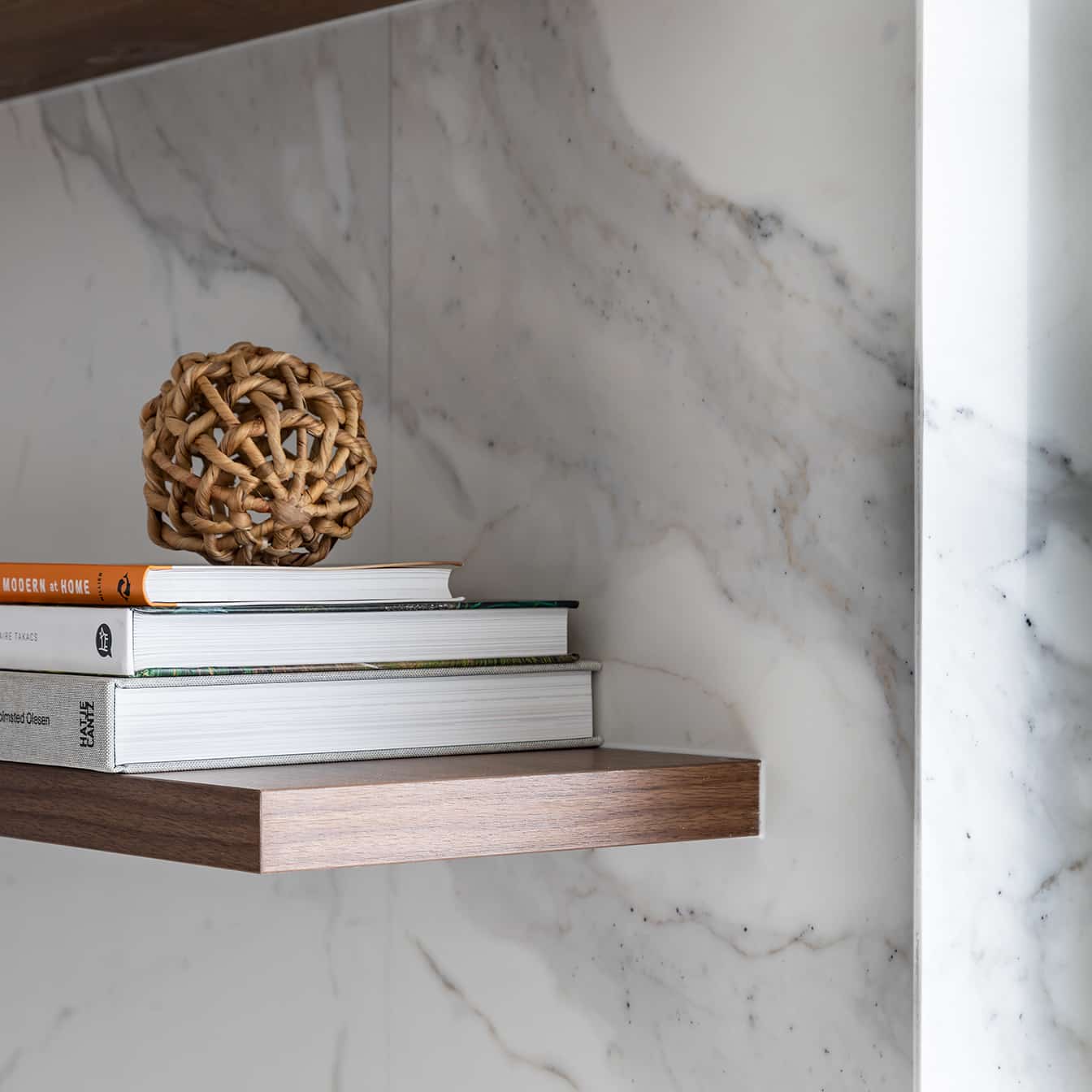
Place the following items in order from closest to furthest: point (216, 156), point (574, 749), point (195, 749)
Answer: point (195, 749), point (574, 749), point (216, 156)

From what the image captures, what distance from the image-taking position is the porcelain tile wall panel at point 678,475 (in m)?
0.72

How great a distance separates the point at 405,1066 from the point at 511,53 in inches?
23.1

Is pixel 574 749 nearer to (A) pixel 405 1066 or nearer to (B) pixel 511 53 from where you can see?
(A) pixel 405 1066

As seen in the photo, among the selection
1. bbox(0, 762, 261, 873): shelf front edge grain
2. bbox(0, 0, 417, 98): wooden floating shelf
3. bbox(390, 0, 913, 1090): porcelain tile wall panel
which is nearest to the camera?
bbox(0, 762, 261, 873): shelf front edge grain

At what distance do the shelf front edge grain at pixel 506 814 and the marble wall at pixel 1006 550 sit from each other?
100mm

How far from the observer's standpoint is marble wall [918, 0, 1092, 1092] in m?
0.69

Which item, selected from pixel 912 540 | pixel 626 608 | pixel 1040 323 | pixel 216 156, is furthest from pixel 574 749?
pixel 216 156

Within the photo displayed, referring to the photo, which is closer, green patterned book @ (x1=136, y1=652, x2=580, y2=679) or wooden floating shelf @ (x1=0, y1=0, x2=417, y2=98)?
green patterned book @ (x1=136, y1=652, x2=580, y2=679)

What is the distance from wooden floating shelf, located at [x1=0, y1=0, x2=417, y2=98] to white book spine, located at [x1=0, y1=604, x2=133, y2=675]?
1.34 ft

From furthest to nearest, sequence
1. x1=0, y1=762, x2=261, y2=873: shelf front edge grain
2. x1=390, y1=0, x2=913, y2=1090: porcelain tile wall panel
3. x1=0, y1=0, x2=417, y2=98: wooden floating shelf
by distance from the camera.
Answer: x1=0, y1=0, x2=417, y2=98: wooden floating shelf < x1=390, y1=0, x2=913, y2=1090: porcelain tile wall panel < x1=0, y1=762, x2=261, y2=873: shelf front edge grain

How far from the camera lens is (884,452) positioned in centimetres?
72

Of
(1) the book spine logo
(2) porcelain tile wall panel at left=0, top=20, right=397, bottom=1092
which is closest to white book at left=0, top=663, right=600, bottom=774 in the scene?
(1) the book spine logo

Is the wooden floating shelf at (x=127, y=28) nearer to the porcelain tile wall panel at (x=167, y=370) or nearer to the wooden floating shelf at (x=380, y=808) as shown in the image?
the porcelain tile wall panel at (x=167, y=370)

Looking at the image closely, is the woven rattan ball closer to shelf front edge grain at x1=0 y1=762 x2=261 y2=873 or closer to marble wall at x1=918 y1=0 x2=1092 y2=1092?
shelf front edge grain at x1=0 y1=762 x2=261 y2=873
